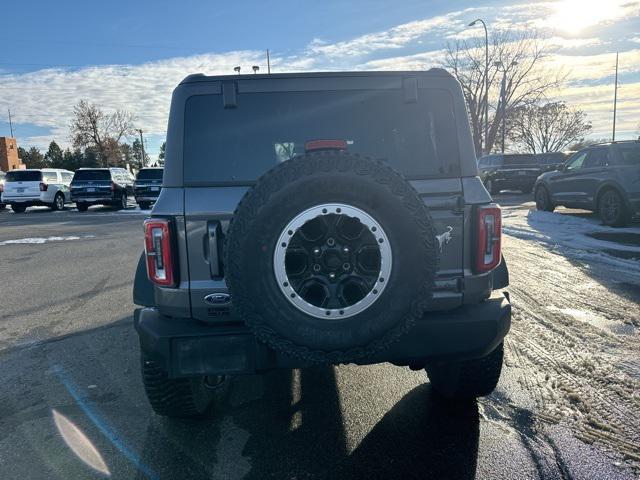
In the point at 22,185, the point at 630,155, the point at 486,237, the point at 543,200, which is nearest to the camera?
the point at 486,237

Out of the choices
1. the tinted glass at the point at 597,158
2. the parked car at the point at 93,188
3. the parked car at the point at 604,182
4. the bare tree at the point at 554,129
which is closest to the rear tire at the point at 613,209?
the parked car at the point at 604,182

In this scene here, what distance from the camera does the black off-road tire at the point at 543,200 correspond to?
1352cm

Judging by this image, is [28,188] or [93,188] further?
[28,188]

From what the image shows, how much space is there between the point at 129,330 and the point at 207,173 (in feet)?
9.85

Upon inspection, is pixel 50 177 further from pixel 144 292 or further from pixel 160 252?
pixel 160 252

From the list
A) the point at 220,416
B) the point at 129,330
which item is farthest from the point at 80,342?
the point at 220,416

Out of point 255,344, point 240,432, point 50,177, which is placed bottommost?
point 240,432

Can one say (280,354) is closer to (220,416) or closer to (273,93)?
(220,416)

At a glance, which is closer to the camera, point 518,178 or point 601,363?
point 601,363

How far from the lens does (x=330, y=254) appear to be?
7.61ft

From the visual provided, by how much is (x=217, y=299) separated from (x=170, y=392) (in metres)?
0.81

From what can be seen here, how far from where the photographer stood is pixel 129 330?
199 inches

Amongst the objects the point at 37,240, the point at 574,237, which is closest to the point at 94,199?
the point at 37,240

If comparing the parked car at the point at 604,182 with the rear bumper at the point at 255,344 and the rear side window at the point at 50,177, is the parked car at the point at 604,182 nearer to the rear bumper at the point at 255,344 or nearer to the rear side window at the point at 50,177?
the rear bumper at the point at 255,344
